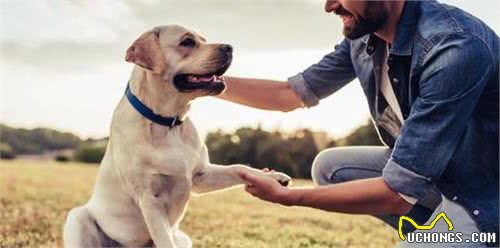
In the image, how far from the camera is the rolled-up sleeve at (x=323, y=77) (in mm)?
3438

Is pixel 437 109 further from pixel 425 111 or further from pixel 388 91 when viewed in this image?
pixel 388 91

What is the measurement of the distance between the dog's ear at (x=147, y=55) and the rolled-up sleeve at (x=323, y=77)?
0.83 metres

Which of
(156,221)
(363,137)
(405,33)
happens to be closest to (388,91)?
(405,33)

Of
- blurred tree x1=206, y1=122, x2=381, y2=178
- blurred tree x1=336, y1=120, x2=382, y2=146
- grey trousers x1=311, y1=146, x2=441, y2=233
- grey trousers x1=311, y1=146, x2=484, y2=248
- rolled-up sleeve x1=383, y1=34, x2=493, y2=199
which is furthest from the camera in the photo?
blurred tree x1=336, y1=120, x2=382, y2=146

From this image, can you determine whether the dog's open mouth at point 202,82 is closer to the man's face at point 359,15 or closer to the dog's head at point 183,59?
the dog's head at point 183,59

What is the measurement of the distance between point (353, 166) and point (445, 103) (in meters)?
1.05

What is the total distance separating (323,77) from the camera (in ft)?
11.3

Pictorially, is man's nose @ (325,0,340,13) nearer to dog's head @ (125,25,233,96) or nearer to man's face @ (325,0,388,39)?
man's face @ (325,0,388,39)

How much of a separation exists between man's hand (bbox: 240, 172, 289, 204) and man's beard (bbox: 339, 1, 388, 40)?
609 millimetres

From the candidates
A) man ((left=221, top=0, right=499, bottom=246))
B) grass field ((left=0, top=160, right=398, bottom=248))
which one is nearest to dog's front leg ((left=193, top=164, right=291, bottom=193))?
man ((left=221, top=0, right=499, bottom=246))

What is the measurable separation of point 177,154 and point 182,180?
106 mm

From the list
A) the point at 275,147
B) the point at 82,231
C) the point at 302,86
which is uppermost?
the point at 302,86

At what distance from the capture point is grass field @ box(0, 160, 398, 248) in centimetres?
427

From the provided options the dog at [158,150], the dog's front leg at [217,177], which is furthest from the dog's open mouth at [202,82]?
the dog's front leg at [217,177]
